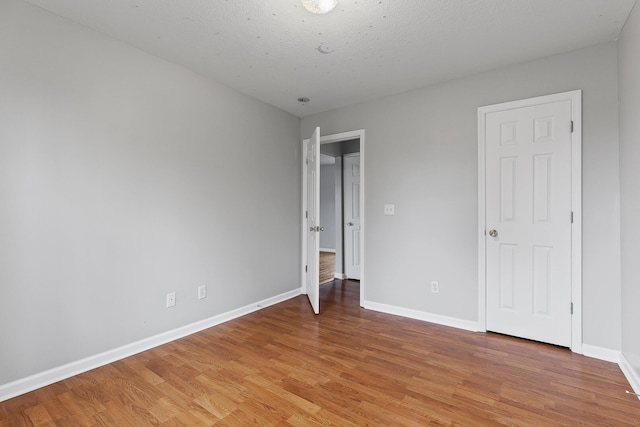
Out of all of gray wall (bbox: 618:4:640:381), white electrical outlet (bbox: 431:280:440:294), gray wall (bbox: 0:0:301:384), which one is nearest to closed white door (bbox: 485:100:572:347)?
gray wall (bbox: 618:4:640:381)

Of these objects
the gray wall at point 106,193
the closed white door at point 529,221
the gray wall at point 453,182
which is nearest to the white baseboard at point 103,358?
the gray wall at point 106,193

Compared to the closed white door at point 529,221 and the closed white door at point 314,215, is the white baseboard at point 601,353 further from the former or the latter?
the closed white door at point 314,215

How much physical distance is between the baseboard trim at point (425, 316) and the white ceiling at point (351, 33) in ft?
7.69

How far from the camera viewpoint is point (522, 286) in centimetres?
260

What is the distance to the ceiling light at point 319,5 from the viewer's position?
171 cm

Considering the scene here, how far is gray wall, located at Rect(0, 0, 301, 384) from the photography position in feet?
6.02

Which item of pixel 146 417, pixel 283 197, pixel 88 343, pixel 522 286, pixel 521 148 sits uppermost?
pixel 521 148

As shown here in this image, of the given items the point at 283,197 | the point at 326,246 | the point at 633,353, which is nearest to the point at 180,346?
the point at 283,197

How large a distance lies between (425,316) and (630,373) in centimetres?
147

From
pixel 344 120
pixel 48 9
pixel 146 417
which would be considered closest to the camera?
pixel 146 417

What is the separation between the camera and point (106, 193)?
221 cm

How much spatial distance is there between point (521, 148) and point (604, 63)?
779mm

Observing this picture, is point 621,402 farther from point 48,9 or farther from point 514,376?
point 48,9

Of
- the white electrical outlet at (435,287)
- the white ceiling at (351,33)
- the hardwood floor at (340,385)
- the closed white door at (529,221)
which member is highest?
the white ceiling at (351,33)
